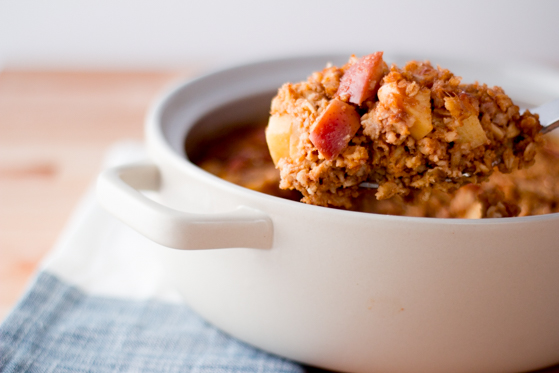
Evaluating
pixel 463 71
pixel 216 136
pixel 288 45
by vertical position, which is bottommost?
pixel 288 45

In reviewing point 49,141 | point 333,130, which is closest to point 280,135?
point 333,130

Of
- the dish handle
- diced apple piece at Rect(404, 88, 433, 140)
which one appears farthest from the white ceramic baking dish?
Answer: diced apple piece at Rect(404, 88, 433, 140)

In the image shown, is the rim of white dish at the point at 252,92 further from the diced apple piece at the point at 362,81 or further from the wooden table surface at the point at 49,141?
the wooden table surface at the point at 49,141

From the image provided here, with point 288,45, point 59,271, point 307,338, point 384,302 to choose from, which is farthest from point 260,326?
point 288,45

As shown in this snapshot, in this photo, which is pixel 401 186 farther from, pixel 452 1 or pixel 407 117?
pixel 452 1

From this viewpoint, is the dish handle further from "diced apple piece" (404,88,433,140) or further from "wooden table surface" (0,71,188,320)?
"wooden table surface" (0,71,188,320)

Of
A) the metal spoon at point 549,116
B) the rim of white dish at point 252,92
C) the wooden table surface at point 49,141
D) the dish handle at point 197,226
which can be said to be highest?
the metal spoon at point 549,116

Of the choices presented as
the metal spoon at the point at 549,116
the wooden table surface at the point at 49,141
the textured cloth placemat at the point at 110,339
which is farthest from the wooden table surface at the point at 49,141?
the metal spoon at the point at 549,116
